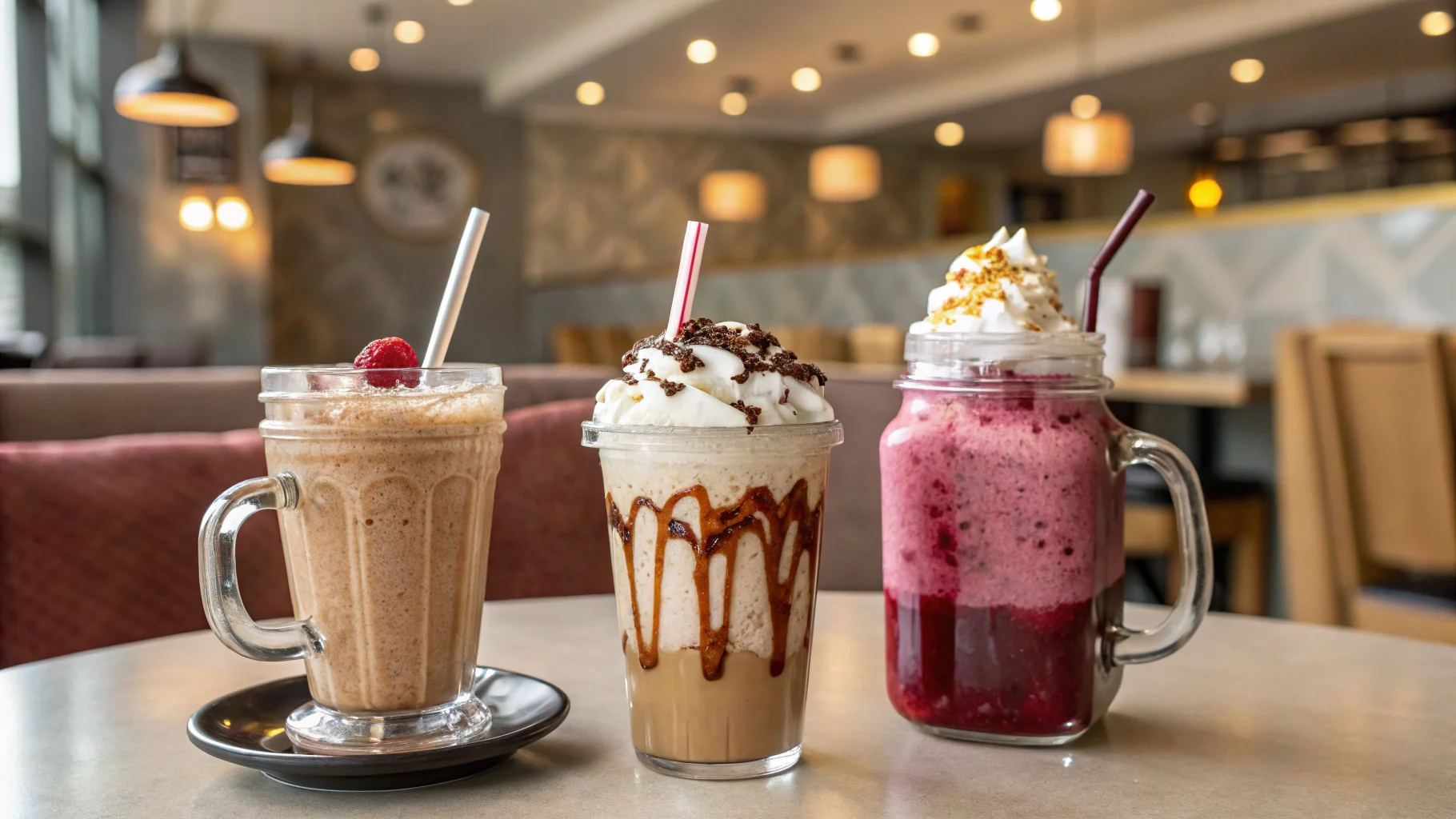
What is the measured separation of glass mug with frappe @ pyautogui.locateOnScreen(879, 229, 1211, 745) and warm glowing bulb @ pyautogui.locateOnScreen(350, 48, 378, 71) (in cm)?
891

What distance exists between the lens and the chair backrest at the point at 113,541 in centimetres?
150

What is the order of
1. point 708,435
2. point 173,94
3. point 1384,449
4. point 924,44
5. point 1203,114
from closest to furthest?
point 708,435 < point 1384,449 < point 173,94 < point 924,44 < point 1203,114

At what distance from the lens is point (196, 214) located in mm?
8750

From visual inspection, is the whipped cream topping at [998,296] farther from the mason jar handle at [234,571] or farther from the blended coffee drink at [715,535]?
the mason jar handle at [234,571]

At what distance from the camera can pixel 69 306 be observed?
300 inches

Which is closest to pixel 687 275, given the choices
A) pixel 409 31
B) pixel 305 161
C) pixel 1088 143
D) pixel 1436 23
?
pixel 305 161

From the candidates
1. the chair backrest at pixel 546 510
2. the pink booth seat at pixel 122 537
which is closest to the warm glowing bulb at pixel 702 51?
the chair backrest at pixel 546 510

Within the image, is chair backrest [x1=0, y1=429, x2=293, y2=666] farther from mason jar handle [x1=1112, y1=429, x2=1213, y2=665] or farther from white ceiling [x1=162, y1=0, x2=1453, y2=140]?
white ceiling [x1=162, y1=0, x2=1453, y2=140]

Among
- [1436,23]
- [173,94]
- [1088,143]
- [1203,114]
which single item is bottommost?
[173,94]

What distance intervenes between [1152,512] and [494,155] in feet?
26.6

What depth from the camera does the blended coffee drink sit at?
65 cm

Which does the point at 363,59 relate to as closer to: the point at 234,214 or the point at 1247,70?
the point at 234,214

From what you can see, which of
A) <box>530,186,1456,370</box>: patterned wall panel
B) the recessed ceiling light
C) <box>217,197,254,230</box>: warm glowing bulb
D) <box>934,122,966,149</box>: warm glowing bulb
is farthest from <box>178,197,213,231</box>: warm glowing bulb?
the recessed ceiling light

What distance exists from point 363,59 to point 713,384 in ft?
30.3
